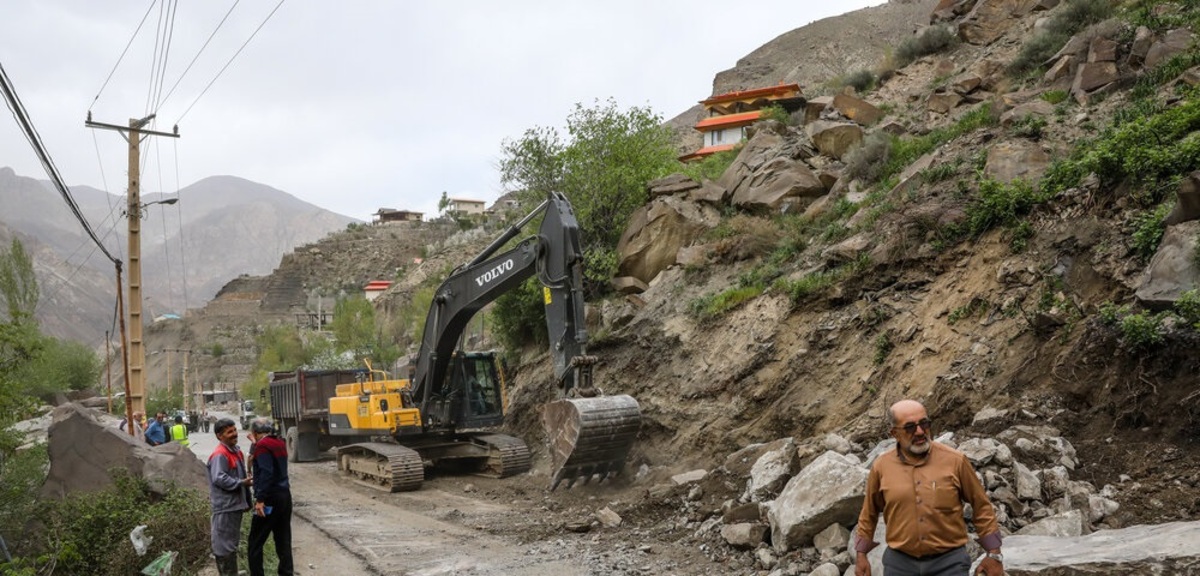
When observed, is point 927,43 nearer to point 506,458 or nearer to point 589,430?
point 506,458

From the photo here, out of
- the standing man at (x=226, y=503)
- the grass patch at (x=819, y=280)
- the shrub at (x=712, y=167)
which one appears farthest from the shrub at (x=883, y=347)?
the shrub at (x=712, y=167)

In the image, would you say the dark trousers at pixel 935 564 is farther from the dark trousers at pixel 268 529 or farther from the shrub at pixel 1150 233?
the shrub at pixel 1150 233

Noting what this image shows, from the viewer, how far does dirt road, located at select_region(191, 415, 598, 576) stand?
8.80 meters

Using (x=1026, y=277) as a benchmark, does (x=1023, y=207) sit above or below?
above

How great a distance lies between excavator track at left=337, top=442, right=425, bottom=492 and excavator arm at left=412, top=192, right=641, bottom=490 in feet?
8.72

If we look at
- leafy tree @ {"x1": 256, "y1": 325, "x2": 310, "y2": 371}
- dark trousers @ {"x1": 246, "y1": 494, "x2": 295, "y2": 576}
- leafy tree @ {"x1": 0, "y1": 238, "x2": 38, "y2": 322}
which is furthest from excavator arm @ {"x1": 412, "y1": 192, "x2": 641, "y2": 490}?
leafy tree @ {"x1": 256, "y1": 325, "x2": 310, "y2": 371}

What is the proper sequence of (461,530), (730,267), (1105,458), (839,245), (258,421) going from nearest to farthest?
(1105,458), (258,421), (461,530), (839,245), (730,267)

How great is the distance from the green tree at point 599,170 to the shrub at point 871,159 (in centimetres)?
555

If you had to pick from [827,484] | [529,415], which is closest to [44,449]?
[529,415]

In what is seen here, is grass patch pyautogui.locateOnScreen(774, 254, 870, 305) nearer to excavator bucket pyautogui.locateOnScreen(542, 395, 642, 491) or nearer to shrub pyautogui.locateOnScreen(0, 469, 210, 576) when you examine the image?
excavator bucket pyautogui.locateOnScreen(542, 395, 642, 491)

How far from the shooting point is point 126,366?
17.1 metres

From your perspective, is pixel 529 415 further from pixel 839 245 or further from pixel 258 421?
pixel 258 421

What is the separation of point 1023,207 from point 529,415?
11.1 meters

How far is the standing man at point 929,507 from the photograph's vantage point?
4.21 meters
